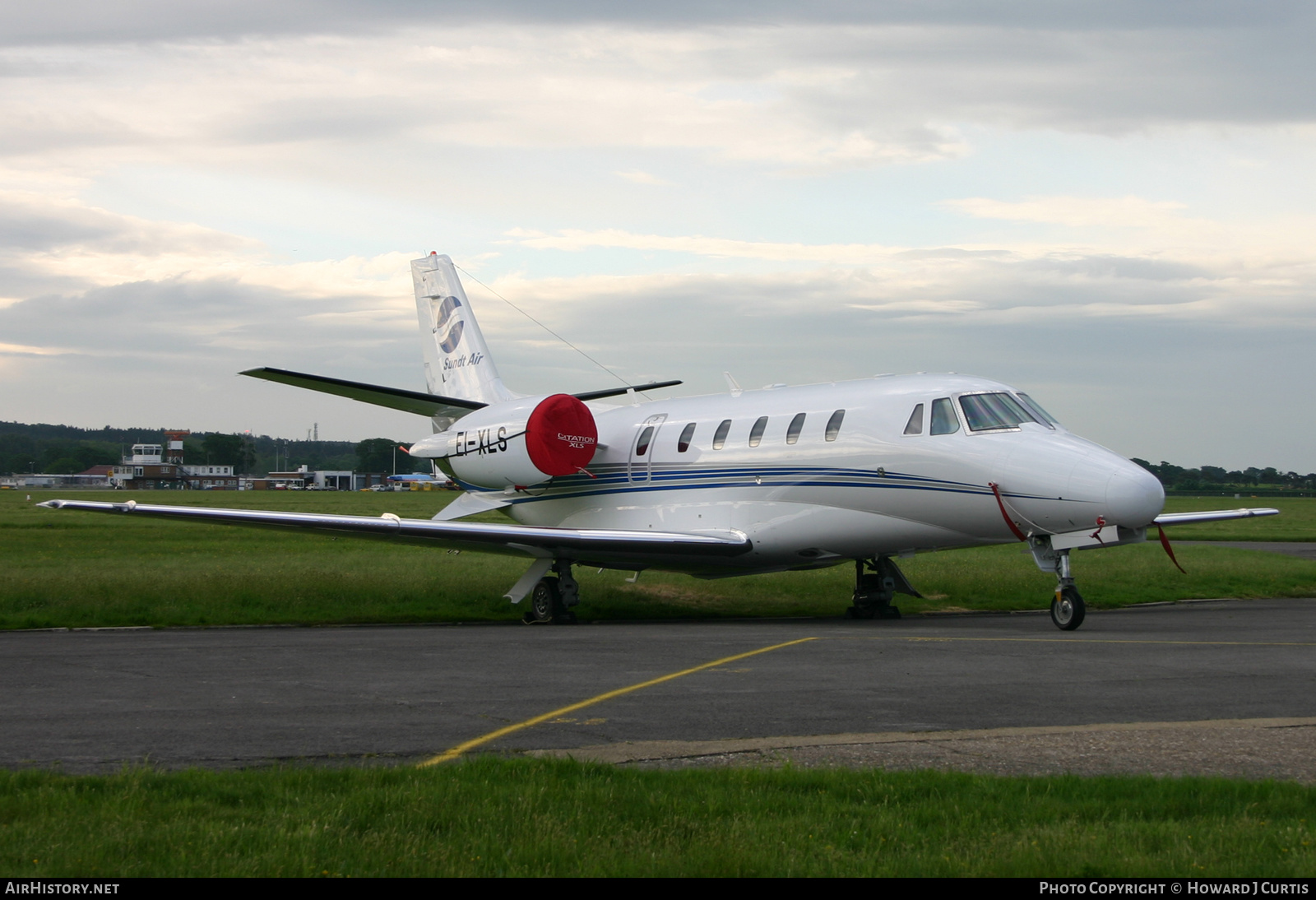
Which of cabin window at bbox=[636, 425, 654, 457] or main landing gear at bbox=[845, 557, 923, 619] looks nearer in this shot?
main landing gear at bbox=[845, 557, 923, 619]

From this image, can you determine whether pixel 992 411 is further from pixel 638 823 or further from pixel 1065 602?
pixel 638 823

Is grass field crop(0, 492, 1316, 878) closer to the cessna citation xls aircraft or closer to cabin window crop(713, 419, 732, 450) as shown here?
the cessna citation xls aircraft

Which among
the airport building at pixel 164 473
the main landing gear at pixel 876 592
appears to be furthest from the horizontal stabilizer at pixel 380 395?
the airport building at pixel 164 473

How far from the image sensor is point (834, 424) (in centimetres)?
1869

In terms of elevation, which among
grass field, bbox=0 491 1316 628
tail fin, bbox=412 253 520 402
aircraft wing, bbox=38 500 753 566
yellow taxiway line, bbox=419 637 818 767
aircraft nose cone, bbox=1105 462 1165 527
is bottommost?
grass field, bbox=0 491 1316 628

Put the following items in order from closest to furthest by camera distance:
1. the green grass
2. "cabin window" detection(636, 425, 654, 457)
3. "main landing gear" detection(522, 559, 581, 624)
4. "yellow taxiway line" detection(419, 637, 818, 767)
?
the green grass < "yellow taxiway line" detection(419, 637, 818, 767) < "main landing gear" detection(522, 559, 581, 624) < "cabin window" detection(636, 425, 654, 457)

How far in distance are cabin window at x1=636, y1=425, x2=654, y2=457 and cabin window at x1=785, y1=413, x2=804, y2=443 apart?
3165 millimetres

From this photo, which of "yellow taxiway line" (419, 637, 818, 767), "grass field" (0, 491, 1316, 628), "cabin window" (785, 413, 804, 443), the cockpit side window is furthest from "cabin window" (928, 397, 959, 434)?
"grass field" (0, 491, 1316, 628)

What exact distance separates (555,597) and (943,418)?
22.8 feet

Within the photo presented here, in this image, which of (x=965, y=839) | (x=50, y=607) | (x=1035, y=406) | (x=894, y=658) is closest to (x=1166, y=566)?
(x=1035, y=406)

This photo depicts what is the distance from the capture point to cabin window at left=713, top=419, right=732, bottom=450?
66.5 feet

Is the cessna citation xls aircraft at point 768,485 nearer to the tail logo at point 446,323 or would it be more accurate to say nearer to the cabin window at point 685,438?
the cabin window at point 685,438

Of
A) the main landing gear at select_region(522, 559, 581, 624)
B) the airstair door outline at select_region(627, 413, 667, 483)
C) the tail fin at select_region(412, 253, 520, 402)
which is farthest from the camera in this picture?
the tail fin at select_region(412, 253, 520, 402)
